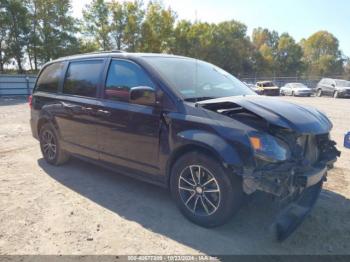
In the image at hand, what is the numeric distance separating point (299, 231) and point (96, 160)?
2879 mm

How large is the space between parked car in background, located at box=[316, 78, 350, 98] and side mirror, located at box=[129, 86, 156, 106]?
2779cm

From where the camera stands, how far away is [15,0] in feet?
112

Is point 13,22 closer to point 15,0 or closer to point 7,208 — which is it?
point 15,0

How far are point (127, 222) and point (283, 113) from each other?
6.80ft

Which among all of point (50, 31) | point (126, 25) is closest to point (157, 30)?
point (126, 25)

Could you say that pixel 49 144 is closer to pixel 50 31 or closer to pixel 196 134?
pixel 196 134

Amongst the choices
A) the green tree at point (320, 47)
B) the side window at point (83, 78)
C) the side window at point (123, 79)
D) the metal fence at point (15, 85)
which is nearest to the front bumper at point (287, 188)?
the side window at point (123, 79)

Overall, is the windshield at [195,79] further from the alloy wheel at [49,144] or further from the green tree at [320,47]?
the green tree at [320,47]

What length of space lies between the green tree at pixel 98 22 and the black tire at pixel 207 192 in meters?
38.3

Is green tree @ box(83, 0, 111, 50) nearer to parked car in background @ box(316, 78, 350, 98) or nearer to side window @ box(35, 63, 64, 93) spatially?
parked car in background @ box(316, 78, 350, 98)

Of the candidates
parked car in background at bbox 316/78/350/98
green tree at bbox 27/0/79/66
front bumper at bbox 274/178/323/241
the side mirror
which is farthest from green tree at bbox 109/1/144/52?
front bumper at bbox 274/178/323/241

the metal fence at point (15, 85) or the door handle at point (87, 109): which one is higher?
the door handle at point (87, 109)

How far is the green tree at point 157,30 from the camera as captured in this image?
41.1m

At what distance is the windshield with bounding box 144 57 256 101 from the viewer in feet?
13.1
